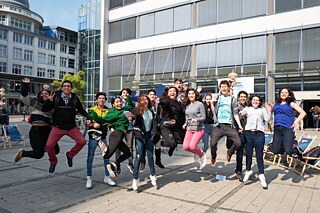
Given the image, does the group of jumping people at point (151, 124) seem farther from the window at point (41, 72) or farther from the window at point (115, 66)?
the window at point (41, 72)

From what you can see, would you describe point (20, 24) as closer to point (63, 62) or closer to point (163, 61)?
point (63, 62)

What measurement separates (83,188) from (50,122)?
158 centimetres

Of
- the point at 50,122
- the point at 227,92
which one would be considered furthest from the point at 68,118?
the point at 227,92

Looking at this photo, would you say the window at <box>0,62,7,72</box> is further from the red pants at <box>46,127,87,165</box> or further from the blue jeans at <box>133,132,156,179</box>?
the blue jeans at <box>133,132,156,179</box>

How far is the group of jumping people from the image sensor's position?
577 centimetres

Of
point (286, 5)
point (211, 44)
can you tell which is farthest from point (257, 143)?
point (211, 44)

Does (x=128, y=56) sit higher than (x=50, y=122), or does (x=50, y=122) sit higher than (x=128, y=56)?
(x=128, y=56)

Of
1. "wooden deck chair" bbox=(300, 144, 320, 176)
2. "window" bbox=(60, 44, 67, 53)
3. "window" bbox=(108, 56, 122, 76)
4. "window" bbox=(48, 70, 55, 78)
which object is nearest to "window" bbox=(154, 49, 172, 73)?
"window" bbox=(108, 56, 122, 76)

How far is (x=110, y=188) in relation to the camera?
5801 mm

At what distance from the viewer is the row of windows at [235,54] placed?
846 inches

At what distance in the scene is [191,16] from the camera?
88.7 feet

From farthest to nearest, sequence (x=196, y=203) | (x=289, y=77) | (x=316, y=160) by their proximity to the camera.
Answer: (x=289, y=77), (x=316, y=160), (x=196, y=203)

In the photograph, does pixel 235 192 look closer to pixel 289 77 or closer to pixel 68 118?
pixel 68 118

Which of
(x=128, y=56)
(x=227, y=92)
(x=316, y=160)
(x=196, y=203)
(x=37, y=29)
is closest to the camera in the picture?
(x=196, y=203)
